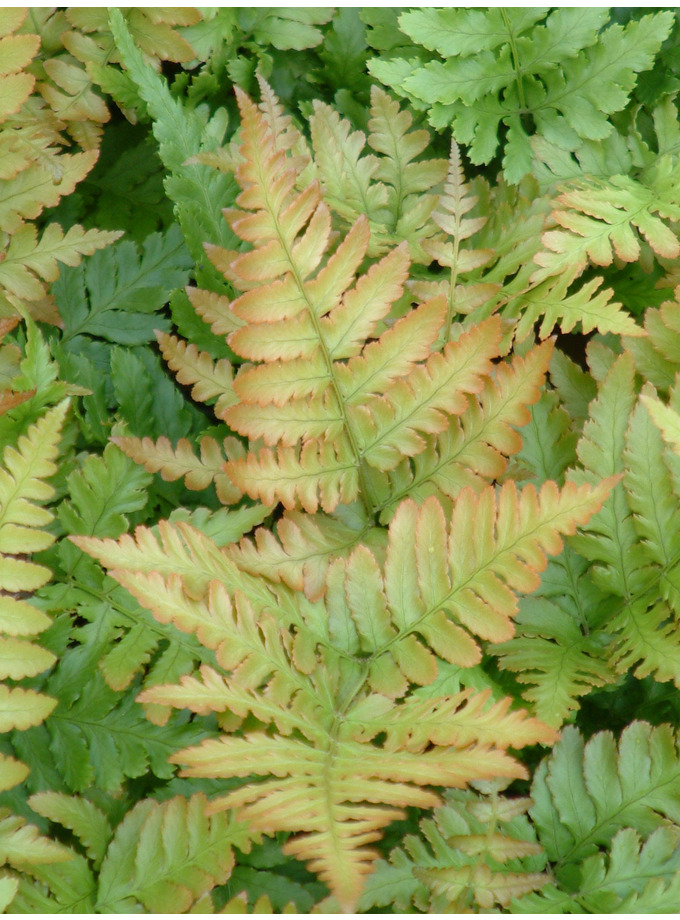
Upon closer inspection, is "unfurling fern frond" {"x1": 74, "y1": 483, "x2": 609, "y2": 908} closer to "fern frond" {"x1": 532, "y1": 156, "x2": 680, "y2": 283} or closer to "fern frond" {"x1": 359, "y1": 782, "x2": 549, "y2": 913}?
"fern frond" {"x1": 359, "y1": 782, "x2": 549, "y2": 913}

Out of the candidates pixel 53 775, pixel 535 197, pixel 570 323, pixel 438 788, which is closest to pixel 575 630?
pixel 438 788

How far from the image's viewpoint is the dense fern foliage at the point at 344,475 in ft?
3.45

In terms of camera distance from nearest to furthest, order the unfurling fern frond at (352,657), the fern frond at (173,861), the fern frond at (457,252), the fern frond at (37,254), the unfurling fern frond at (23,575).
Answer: the unfurling fern frond at (352,657), the unfurling fern frond at (23,575), the fern frond at (173,861), the fern frond at (457,252), the fern frond at (37,254)

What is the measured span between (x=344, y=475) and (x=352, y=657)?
10.6 inches

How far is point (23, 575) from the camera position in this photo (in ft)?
3.69

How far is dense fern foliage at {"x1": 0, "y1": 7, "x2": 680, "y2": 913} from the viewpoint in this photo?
3.45 ft

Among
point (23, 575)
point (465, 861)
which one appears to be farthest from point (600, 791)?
point (23, 575)

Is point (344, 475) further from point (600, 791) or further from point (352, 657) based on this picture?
point (600, 791)

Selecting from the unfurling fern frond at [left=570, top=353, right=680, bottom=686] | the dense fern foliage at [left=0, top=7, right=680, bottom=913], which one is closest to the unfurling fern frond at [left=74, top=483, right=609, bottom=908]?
the dense fern foliage at [left=0, top=7, right=680, bottom=913]

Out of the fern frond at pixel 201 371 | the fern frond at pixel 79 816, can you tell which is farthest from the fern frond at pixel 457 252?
the fern frond at pixel 79 816

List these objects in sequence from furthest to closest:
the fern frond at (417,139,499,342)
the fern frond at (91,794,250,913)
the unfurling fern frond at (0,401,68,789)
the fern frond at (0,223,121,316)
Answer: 1. the fern frond at (0,223,121,316)
2. the fern frond at (417,139,499,342)
3. the fern frond at (91,794,250,913)
4. the unfurling fern frond at (0,401,68,789)

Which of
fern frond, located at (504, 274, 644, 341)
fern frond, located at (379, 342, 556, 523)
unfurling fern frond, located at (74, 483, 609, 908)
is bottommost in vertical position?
unfurling fern frond, located at (74, 483, 609, 908)

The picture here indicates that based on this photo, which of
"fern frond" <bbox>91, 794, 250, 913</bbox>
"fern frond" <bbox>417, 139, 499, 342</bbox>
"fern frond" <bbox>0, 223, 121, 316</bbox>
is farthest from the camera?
"fern frond" <bbox>0, 223, 121, 316</bbox>

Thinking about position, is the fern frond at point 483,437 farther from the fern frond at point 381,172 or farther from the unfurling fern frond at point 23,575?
the unfurling fern frond at point 23,575
